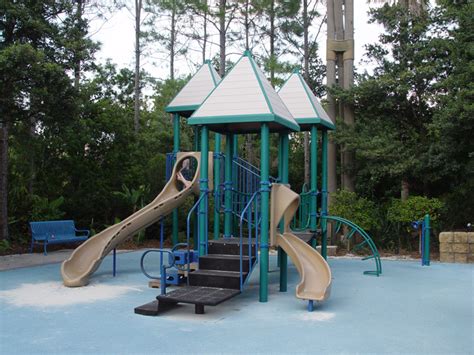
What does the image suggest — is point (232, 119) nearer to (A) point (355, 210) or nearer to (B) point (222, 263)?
(B) point (222, 263)

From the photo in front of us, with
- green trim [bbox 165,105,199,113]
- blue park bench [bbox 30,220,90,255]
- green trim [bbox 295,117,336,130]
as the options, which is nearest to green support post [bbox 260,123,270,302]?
green trim [bbox 295,117,336,130]

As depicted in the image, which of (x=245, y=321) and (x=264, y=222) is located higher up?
(x=264, y=222)

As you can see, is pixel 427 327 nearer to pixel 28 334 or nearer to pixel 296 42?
pixel 28 334

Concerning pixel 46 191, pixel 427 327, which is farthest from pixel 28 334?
pixel 46 191

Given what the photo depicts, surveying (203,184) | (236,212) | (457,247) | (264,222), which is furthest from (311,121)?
(457,247)

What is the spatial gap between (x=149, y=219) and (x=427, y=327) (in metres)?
5.56

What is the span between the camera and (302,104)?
10.4m

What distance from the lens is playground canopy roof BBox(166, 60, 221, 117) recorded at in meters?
11.1

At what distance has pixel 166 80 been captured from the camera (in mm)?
23234

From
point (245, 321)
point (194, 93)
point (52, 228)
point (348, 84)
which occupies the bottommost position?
point (245, 321)

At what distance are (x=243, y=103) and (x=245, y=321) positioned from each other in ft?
10.9

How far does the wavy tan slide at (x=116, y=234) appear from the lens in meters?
8.58

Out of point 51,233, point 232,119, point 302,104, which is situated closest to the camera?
point 232,119

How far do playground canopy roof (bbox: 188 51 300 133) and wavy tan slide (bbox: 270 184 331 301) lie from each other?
3.65 ft
